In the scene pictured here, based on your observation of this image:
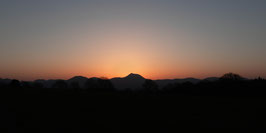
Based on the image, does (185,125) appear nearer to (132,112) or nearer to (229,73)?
(132,112)

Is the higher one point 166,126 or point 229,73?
point 229,73

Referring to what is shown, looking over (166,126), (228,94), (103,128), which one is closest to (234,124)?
(166,126)

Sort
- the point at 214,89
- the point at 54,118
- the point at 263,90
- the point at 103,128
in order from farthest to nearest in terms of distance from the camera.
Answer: the point at 214,89 < the point at 263,90 < the point at 54,118 < the point at 103,128

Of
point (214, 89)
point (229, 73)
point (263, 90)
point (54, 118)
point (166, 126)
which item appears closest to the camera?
point (166, 126)

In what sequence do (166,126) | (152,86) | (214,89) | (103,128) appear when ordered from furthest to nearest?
(152,86)
(214,89)
(166,126)
(103,128)

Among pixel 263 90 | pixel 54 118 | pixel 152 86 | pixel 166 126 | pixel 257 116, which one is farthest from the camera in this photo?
pixel 152 86

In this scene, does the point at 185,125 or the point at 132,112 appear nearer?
the point at 185,125

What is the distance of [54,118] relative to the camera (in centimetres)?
1391

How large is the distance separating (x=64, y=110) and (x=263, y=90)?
42.3 m

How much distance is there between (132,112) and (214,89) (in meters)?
36.6

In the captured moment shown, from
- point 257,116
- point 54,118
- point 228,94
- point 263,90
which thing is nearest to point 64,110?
point 54,118

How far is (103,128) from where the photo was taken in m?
12.2

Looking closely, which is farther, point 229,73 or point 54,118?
point 229,73

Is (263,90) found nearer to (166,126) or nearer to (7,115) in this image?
(166,126)
